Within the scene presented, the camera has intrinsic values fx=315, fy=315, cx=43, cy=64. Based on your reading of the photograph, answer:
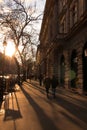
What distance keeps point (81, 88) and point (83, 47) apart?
11.7ft

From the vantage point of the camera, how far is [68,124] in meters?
11.5

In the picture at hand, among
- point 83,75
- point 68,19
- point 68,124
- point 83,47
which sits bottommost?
point 68,124

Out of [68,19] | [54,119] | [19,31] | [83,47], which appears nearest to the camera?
[54,119]

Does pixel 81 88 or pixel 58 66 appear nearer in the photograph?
pixel 81 88

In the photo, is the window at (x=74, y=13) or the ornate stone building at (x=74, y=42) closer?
the ornate stone building at (x=74, y=42)

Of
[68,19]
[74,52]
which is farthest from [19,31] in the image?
[74,52]

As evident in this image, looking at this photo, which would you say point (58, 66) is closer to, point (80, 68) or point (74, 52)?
point (74, 52)

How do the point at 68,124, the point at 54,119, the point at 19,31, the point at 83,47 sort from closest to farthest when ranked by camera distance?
the point at 68,124 < the point at 54,119 < the point at 83,47 < the point at 19,31

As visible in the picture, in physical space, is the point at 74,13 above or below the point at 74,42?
above

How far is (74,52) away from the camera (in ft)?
104

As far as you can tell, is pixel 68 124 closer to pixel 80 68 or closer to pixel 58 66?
pixel 80 68

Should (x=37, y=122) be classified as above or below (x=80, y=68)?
below

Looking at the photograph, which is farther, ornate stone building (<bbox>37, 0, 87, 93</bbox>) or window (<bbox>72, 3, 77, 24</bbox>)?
window (<bbox>72, 3, 77, 24</bbox>)

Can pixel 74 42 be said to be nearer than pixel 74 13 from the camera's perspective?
Yes
